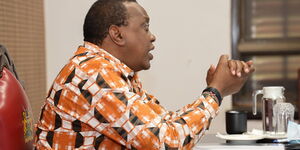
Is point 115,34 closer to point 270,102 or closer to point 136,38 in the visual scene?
point 136,38

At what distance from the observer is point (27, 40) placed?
117 inches

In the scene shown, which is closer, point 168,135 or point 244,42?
point 168,135

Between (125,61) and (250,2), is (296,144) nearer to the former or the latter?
(125,61)

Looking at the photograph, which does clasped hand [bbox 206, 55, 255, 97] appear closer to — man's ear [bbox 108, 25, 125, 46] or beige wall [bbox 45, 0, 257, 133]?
man's ear [bbox 108, 25, 125, 46]

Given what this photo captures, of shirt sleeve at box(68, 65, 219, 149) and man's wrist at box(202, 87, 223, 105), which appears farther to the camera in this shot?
man's wrist at box(202, 87, 223, 105)

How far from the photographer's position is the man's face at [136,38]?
1.53 meters

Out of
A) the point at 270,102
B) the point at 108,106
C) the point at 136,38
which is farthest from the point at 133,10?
the point at 270,102

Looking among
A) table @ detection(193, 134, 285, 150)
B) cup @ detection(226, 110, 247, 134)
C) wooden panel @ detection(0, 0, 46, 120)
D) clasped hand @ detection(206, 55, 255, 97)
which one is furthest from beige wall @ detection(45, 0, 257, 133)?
clasped hand @ detection(206, 55, 255, 97)

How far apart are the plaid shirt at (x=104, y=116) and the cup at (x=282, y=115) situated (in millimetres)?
748

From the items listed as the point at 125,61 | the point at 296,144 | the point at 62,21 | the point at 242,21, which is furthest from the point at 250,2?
the point at 125,61

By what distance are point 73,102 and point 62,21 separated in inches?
81.5

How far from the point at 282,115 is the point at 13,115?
3.86ft

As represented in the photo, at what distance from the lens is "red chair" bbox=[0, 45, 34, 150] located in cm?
135

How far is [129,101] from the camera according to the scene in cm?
128
